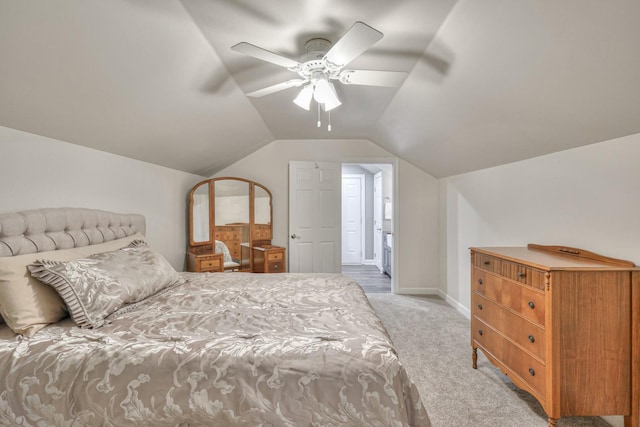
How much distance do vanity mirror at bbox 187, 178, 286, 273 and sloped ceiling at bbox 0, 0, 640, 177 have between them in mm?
1265

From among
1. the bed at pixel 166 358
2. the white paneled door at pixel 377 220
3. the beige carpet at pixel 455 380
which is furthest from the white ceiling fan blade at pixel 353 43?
the white paneled door at pixel 377 220

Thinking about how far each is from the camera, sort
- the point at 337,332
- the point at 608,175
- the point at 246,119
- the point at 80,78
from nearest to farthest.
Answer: the point at 337,332 < the point at 80,78 < the point at 608,175 < the point at 246,119

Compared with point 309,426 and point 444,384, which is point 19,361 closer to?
point 309,426

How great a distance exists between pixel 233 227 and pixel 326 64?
2810mm

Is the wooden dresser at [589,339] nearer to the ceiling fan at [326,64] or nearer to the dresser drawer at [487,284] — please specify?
the dresser drawer at [487,284]

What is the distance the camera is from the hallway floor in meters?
4.89

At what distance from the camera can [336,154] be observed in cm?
442

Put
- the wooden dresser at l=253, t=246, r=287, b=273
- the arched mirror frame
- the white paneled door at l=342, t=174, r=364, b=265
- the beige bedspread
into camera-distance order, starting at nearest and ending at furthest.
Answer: the beige bedspread
the arched mirror frame
the wooden dresser at l=253, t=246, r=287, b=273
the white paneled door at l=342, t=174, r=364, b=265

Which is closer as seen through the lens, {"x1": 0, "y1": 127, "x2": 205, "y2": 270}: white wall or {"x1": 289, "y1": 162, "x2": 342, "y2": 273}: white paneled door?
{"x1": 0, "y1": 127, "x2": 205, "y2": 270}: white wall

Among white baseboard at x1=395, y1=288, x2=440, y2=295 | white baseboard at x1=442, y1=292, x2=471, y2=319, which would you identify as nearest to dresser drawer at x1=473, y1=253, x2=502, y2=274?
white baseboard at x1=442, y1=292, x2=471, y2=319

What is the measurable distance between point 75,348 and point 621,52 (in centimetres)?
256

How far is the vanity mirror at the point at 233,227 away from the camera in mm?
3725

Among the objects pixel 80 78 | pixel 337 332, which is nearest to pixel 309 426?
pixel 337 332

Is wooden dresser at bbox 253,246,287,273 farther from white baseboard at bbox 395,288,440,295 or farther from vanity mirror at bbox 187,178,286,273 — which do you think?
white baseboard at bbox 395,288,440,295
